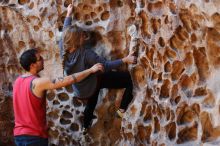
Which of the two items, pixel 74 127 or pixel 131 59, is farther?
pixel 74 127

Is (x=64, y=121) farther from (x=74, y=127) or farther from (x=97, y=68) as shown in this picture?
(x=97, y=68)

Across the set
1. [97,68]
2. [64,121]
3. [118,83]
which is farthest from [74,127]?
[97,68]

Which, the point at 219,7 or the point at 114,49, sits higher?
the point at 219,7

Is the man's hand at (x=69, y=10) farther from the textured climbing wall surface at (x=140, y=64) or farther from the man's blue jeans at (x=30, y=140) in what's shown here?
the man's blue jeans at (x=30, y=140)

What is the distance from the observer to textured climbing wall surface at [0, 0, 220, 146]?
10.1 feet

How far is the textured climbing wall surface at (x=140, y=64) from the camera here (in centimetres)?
307

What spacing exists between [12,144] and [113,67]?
5.74 feet

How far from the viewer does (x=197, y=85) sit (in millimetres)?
3139

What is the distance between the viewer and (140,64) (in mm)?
3766

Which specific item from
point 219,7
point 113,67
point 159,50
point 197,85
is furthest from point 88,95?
point 219,7

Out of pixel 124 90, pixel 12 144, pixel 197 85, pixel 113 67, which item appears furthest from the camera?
pixel 12 144

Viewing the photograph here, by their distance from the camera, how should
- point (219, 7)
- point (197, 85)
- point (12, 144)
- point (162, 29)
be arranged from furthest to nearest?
point (12, 144)
point (162, 29)
point (197, 85)
point (219, 7)

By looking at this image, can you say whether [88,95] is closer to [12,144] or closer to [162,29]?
[162,29]

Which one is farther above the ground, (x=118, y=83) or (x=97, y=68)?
(x=97, y=68)
